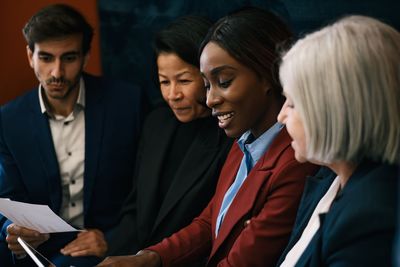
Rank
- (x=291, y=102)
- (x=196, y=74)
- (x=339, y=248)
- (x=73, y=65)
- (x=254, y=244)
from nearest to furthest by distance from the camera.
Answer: (x=339, y=248), (x=291, y=102), (x=254, y=244), (x=196, y=74), (x=73, y=65)

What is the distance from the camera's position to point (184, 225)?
6.95 ft

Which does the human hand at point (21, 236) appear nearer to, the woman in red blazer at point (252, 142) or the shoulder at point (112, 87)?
the woman in red blazer at point (252, 142)

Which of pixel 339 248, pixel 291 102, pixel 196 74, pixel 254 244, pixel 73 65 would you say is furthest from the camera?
pixel 73 65

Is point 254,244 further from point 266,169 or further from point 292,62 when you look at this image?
point 292,62

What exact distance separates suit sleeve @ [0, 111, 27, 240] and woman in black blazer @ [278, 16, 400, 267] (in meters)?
1.35

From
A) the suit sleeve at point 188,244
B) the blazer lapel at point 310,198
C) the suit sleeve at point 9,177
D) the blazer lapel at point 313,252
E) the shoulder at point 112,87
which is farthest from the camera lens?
the shoulder at point 112,87

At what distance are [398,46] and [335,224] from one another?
38 cm

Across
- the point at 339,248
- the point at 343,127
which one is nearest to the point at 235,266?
the point at 339,248

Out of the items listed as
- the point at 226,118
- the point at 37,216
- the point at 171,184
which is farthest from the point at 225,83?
the point at 37,216

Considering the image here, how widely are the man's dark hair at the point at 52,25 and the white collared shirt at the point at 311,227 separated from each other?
4.24 feet

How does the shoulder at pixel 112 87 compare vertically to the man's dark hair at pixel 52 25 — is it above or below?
below

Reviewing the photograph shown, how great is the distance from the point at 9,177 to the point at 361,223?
1523 millimetres

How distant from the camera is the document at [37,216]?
1947 millimetres

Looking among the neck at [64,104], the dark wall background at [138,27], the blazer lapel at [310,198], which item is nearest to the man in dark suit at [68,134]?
the neck at [64,104]
